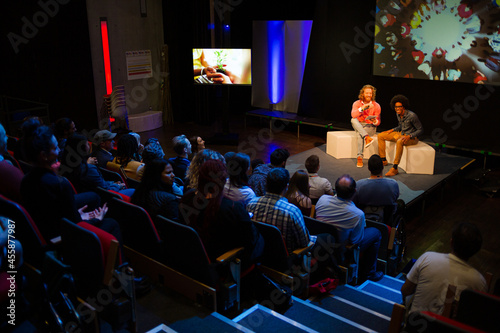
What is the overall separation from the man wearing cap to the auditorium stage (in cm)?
276

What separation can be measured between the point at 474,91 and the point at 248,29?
16.9 feet

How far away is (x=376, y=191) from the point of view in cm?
435

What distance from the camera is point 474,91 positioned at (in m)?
7.31

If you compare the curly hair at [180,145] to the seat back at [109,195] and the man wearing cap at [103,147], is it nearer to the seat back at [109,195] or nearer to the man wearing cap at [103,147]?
the man wearing cap at [103,147]

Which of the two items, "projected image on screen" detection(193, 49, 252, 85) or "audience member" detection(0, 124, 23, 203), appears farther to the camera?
"projected image on screen" detection(193, 49, 252, 85)

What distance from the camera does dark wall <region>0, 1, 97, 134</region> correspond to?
8047 millimetres

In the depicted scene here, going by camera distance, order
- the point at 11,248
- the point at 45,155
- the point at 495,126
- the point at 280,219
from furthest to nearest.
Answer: the point at 495,126 → the point at 280,219 → the point at 45,155 → the point at 11,248

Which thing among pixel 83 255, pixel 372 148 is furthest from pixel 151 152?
pixel 372 148

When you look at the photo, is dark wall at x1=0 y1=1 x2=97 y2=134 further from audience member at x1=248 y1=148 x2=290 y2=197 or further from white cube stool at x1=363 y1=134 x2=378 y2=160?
audience member at x1=248 y1=148 x2=290 y2=197

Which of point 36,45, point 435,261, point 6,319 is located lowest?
point 6,319

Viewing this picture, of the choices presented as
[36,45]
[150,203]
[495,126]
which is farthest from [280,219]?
[36,45]

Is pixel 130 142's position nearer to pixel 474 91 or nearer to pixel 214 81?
pixel 214 81

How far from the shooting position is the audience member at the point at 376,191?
14.3 feet

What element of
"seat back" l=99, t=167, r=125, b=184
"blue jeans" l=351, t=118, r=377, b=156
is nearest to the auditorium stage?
"blue jeans" l=351, t=118, r=377, b=156
